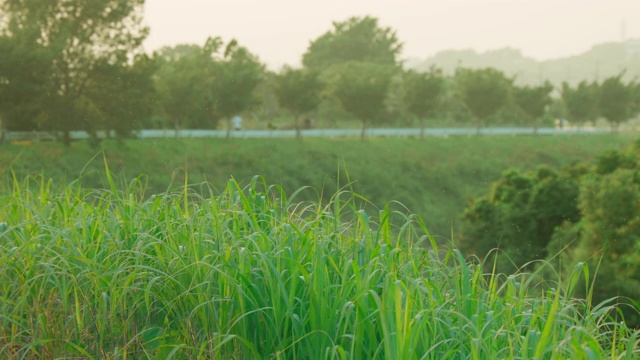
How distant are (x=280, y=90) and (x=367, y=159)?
24.7 feet

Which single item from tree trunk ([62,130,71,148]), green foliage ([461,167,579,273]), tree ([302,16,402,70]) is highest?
tree ([302,16,402,70])

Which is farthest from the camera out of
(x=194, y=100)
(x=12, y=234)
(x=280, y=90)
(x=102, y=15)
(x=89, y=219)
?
(x=280, y=90)

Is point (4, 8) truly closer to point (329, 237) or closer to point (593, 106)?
point (329, 237)

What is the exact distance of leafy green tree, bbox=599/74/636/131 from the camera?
61.9 meters

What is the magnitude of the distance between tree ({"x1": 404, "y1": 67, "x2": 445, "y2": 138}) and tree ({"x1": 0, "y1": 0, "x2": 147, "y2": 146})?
24.7 metres

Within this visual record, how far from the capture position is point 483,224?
889 inches

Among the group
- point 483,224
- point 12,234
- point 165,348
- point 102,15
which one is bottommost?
point 483,224

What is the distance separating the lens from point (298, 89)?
46469 mm

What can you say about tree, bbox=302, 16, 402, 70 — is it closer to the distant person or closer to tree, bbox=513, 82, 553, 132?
tree, bbox=513, 82, 553, 132

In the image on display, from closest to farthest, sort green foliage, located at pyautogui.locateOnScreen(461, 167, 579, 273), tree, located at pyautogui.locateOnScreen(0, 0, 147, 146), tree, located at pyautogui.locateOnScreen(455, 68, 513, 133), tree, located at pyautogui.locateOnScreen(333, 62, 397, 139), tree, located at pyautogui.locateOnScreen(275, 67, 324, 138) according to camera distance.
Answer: green foliage, located at pyautogui.locateOnScreen(461, 167, 579, 273) → tree, located at pyautogui.locateOnScreen(0, 0, 147, 146) → tree, located at pyautogui.locateOnScreen(275, 67, 324, 138) → tree, located at pyautogui.locateOnScreen(333, 62, 397, 139) → tree, located at pyautogui.locateOnScreen(455, 68, 513, 133)

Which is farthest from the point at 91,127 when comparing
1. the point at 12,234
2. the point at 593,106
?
the point at 593,106

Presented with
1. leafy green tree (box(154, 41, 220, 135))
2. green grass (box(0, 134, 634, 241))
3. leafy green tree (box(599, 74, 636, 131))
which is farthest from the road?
leafy green tree (box(599, 74, 636, 131))

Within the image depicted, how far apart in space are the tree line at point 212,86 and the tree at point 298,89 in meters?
0.06

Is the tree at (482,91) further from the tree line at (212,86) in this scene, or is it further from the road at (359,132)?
the road at (359,132)
